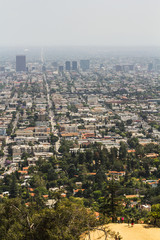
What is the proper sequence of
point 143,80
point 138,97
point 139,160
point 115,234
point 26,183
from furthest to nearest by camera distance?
point 143,80 → point 138,97 → point 139,160 → point 26,183 → point 115,234

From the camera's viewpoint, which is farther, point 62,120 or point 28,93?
point 28,93

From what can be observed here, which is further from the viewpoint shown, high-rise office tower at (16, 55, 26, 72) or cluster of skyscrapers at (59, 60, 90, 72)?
high-rise office tower at (16, 55, 26, 72)

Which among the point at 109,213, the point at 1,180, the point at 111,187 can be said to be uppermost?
the point at 111,187

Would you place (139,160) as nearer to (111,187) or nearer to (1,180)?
(1,180)

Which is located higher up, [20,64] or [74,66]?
[20,64]

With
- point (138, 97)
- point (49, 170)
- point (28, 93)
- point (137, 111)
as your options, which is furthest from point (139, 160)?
point (28, 93)

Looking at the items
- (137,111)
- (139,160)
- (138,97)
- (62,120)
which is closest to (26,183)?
(139,160)

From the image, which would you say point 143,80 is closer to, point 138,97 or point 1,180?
point 138,97

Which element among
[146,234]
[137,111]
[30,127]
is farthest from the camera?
[137,111]

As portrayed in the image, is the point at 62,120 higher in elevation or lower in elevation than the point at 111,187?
lower

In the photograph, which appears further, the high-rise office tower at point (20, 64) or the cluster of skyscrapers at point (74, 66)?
the high-rise office tower at point (20, 64)
